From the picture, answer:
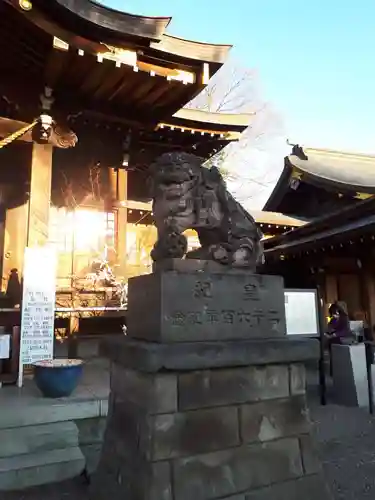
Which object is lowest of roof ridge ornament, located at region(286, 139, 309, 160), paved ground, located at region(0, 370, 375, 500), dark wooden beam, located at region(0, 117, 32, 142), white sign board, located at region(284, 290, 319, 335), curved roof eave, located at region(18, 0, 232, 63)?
paved ground, located at region(0, 370, 375, 500)

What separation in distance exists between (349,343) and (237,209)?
4674mm

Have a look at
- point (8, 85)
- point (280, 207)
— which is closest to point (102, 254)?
point (8, 85)

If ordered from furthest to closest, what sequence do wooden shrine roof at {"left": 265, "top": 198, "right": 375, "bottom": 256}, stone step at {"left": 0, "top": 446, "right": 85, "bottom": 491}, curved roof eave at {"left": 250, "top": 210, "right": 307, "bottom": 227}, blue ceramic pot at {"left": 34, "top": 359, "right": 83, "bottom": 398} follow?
curved roof eave at {"left": 250, "top": 210, "right": 307, "bottom": 227} < wooden shrine roof at {"left": 265, "top": 198, "right": 375, "bottom": 256} < blue ceramic pot at {"left": 34, "top": 359, "right": 83, "bottom": 398} < stone step at {"left": 0, "top": 446, "right": 85, "bottom": 491}

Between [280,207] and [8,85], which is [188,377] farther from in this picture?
[280,207]

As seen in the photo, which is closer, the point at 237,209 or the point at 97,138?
the point at 237,209

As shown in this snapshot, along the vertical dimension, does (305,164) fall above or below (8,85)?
above

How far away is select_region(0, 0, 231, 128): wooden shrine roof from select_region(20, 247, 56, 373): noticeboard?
3109 mm

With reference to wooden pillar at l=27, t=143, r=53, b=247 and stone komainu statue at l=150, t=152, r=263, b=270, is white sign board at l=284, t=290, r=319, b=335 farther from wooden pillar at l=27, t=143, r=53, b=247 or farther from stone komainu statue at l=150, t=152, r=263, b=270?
wooden pillar at l=27, t=143, r=53, b=247

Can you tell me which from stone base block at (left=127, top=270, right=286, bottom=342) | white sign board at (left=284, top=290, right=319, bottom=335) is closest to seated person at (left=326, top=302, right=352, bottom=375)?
white sign board at (left=284, top=290, right=319, bottom=335)

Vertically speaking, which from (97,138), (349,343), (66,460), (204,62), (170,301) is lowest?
(66,460)

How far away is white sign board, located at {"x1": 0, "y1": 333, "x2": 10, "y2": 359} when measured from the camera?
18.8ft

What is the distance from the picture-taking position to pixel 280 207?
15742 millimetres

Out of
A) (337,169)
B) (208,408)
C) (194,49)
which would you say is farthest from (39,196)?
(337,169)

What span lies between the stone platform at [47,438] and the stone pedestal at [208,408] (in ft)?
2.37
